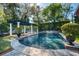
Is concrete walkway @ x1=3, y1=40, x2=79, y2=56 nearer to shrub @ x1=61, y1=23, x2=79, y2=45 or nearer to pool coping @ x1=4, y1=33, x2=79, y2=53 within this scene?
pool coping @ x1=4, y1=33, x2=79, y2=53

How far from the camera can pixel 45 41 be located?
1898 millimetres

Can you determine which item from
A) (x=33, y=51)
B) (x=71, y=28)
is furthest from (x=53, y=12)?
(x=33, y=51)

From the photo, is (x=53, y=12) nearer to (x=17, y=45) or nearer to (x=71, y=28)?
(x=71, y=28)

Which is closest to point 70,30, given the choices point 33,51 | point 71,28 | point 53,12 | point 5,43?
point 71,28

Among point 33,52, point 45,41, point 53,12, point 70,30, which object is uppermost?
point 53,12

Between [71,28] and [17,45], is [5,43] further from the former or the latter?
[71,28]

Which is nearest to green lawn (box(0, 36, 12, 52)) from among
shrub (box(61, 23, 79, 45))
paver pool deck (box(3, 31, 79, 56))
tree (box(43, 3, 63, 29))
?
paver pool deck (box(3, 31, 79, 56))

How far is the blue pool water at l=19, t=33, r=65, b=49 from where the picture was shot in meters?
1.89

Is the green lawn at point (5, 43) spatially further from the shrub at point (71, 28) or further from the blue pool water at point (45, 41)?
the shrub at point (71, 28)

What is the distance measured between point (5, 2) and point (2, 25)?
226mm

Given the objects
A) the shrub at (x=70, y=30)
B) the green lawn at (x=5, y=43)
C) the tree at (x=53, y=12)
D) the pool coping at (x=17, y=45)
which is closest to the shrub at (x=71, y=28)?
the shrub at (x=70, y=30)

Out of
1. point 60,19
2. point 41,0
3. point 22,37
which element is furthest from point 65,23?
point 22,37

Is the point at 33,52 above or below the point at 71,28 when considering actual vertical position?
below

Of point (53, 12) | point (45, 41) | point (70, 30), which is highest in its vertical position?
point (53, 12)
